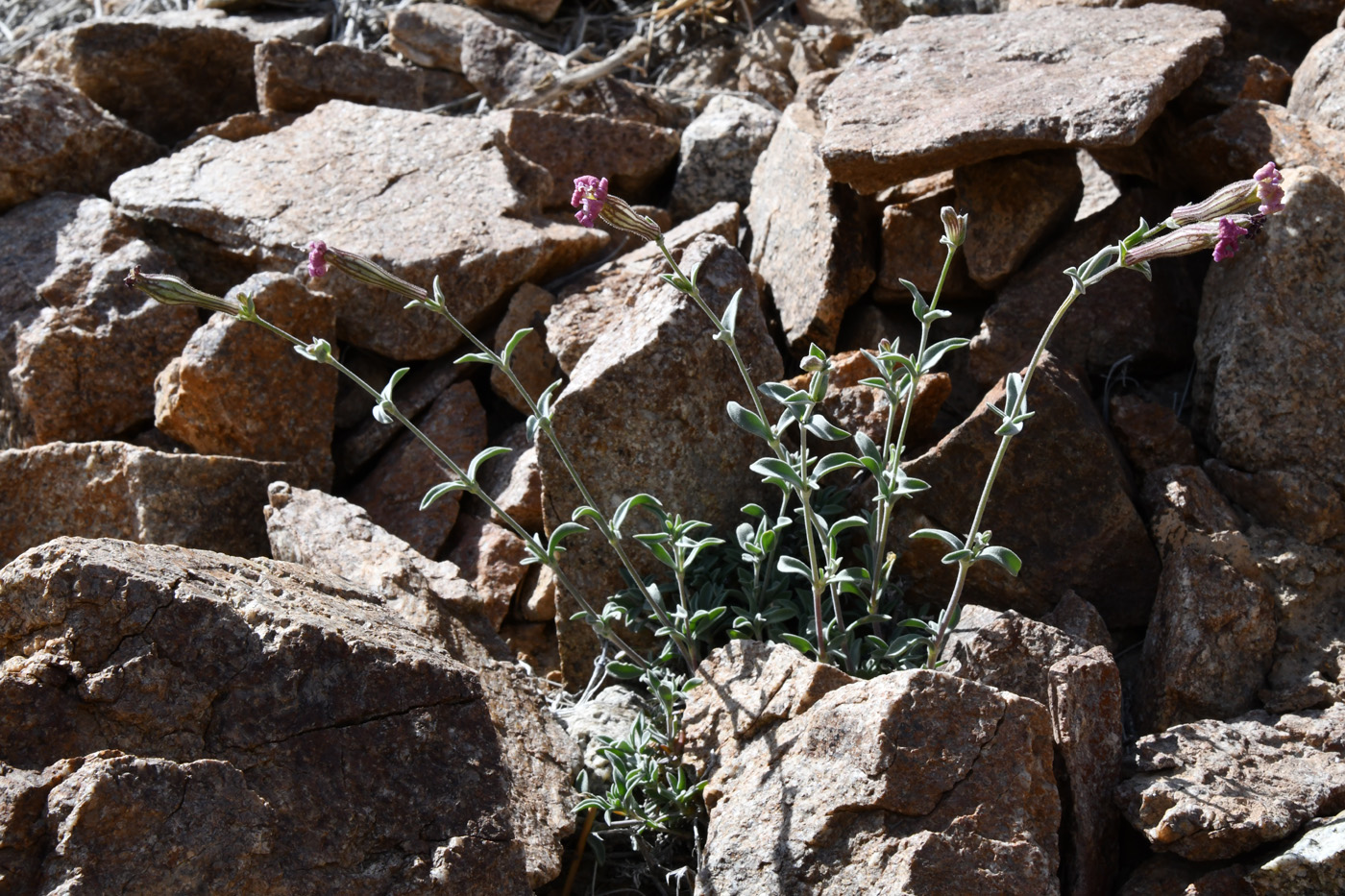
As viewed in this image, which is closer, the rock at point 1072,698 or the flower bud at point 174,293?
the rock at point 1072,698

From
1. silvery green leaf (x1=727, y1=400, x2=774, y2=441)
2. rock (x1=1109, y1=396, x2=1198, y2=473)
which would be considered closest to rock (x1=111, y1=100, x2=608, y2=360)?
silvery green leaf (x1=727, y1=400, x2=774, y2=441)

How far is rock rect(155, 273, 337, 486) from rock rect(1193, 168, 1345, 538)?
128 inches

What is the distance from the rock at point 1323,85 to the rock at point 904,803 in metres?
2.87

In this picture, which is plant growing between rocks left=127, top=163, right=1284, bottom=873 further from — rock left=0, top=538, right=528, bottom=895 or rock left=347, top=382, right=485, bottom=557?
rock left=347, top=382, right=485, bottom=557

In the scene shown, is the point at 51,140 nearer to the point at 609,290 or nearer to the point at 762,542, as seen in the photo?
the point at 609,290

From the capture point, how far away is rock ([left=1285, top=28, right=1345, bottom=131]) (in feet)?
13.9

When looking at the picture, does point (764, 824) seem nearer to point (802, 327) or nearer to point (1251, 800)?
point (1251, 800)

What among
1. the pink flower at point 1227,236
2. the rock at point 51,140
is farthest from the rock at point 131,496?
the pink flower at point 1227,236

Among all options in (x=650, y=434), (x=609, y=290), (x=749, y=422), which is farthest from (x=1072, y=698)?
(x=609, y=290)

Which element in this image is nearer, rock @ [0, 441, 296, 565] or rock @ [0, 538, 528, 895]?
rock @ [0, 538, 528, 895]

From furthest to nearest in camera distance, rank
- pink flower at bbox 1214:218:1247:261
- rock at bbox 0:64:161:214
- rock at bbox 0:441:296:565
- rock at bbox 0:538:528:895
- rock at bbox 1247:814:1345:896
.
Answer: rock at bbox 0:64:161:214 < rock at bbox 0:441:296:565 < pink flower at bbox 1214:218:1247:261 < rock at bbox 1247:814:1345:896 < rock at bbox 0:538:528:895

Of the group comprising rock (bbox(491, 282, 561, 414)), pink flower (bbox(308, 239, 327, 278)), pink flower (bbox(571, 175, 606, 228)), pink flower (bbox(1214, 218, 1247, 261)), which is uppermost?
pink flower (bbox(1214, 218, 1247, 261))

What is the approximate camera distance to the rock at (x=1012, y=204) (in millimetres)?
4195

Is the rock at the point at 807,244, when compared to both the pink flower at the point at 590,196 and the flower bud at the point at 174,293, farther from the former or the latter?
the flower bud at the point at 174,293
